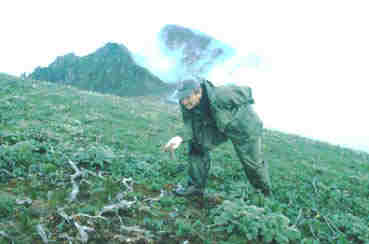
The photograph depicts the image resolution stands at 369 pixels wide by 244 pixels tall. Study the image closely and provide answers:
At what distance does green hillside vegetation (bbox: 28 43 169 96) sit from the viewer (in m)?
46.0

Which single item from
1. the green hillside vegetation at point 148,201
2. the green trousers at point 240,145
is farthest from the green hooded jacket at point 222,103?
the green hillside vegetation at point 148,201

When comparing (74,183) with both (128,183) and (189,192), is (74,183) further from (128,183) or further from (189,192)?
(189,192)

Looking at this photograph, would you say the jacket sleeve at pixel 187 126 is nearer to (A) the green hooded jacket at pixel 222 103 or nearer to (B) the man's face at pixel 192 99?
(A) the green hooded jacket at pixel 222 103

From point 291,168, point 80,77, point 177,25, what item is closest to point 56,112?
point 291,168

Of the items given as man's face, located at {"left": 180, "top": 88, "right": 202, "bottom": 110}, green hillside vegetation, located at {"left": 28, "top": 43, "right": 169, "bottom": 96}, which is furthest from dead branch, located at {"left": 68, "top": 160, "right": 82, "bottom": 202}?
green hillside vegetation, located at {"left": 28, "top": 43, "right": 169, "bottom": 96}

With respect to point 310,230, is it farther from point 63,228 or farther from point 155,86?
point 155,86

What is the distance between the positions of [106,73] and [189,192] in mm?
46035

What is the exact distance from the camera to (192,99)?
3.77 m

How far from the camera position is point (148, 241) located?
3.25m

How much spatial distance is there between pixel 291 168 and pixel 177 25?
5595 centimetres

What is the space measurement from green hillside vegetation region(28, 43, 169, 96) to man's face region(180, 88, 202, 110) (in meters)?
41.7

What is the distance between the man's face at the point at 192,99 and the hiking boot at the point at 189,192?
4.68ft

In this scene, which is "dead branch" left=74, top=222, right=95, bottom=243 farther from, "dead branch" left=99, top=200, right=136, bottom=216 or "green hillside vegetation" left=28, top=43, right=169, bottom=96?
"green hillside vegetation" left=28, top=43, right=169, bottom=96

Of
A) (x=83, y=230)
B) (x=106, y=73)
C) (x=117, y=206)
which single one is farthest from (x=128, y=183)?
(x=106, y=73)
